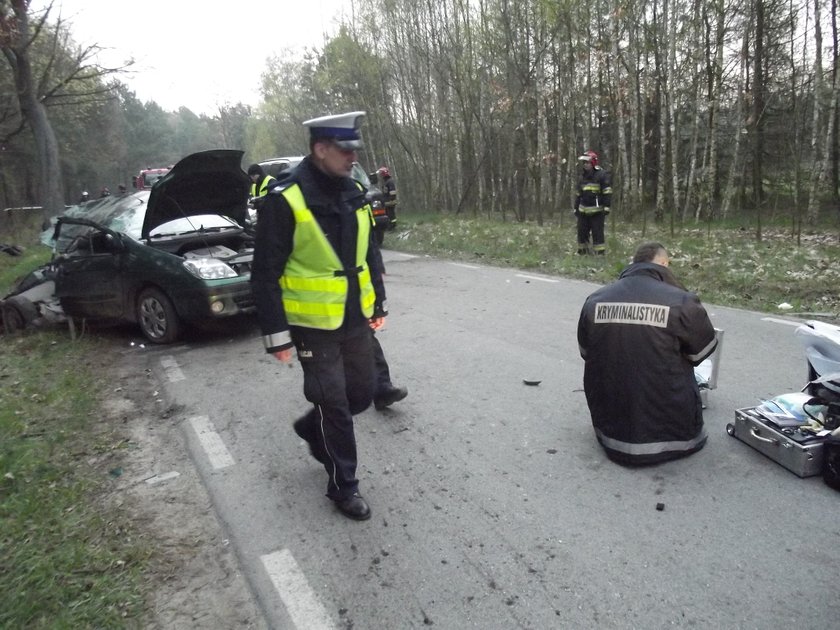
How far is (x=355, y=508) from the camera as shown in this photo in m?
3.40

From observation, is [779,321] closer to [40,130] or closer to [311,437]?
[311,437]

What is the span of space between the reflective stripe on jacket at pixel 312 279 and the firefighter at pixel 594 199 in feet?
31.0

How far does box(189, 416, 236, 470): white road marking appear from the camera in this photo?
13.8ft

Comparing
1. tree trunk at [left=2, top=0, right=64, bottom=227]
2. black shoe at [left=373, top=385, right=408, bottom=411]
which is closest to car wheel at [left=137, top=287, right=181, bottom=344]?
black shoe at [left=373, top=385, right=408, bottom=411]

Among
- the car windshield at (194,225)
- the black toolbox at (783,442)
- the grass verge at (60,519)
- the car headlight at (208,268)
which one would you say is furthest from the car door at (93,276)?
the black toolbox at (783,442)

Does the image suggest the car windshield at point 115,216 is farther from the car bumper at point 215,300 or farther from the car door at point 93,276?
the car bumper at point 215,300

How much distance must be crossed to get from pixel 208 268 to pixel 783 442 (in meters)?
5.60

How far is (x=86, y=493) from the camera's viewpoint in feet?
12.5

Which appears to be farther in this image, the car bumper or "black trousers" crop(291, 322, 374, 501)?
the car bumper

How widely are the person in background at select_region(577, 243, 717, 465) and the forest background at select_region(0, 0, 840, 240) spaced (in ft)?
38.2

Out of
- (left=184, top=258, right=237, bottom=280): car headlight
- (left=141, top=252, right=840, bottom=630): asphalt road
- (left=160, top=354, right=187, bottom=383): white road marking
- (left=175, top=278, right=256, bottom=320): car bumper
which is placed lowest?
(left=141, top=252, right=840, bottom=630): asphalt road

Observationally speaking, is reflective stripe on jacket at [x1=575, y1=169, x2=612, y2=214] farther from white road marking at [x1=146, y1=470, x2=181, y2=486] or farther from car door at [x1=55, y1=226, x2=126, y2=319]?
white road marking at [x1=146, y1=470, x2=181, y2=486]

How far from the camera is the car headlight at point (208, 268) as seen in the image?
22.5ft

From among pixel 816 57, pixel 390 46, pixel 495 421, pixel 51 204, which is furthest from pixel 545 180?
pixel 495 421
